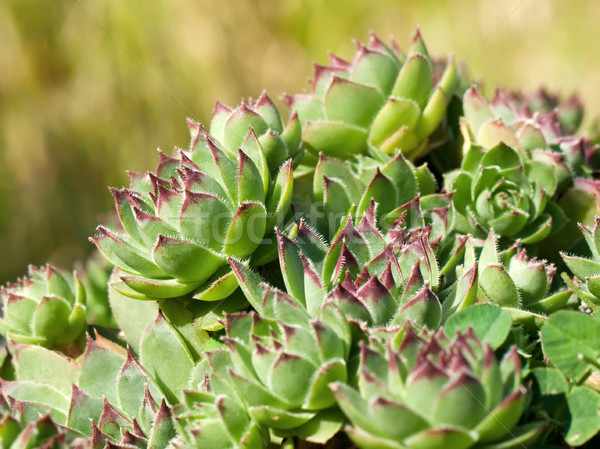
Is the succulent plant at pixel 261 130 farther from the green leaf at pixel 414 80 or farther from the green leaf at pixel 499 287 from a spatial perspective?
the green leaf at pixel 499 287

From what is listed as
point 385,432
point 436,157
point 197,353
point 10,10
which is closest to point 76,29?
point 10,10

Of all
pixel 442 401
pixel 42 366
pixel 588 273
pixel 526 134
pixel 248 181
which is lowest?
pixel 588 273

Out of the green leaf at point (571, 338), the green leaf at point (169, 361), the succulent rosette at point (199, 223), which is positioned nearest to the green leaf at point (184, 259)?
the succulent rosette at point (199, 223)

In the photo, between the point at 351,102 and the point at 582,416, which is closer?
the point at 582,416

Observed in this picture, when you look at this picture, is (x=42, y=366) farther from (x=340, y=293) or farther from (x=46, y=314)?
(x=340, y=293)

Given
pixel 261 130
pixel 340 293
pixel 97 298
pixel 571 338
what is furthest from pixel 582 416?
pixel 97 298

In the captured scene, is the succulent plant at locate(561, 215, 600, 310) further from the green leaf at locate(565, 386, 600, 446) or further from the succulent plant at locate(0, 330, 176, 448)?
the succulent plant at locate(0, 330, 176, 448)

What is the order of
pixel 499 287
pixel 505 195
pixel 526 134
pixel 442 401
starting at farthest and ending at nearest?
pixel 526 134 < pixel 505 195 < pixel 499 287 < pixel 442 401
